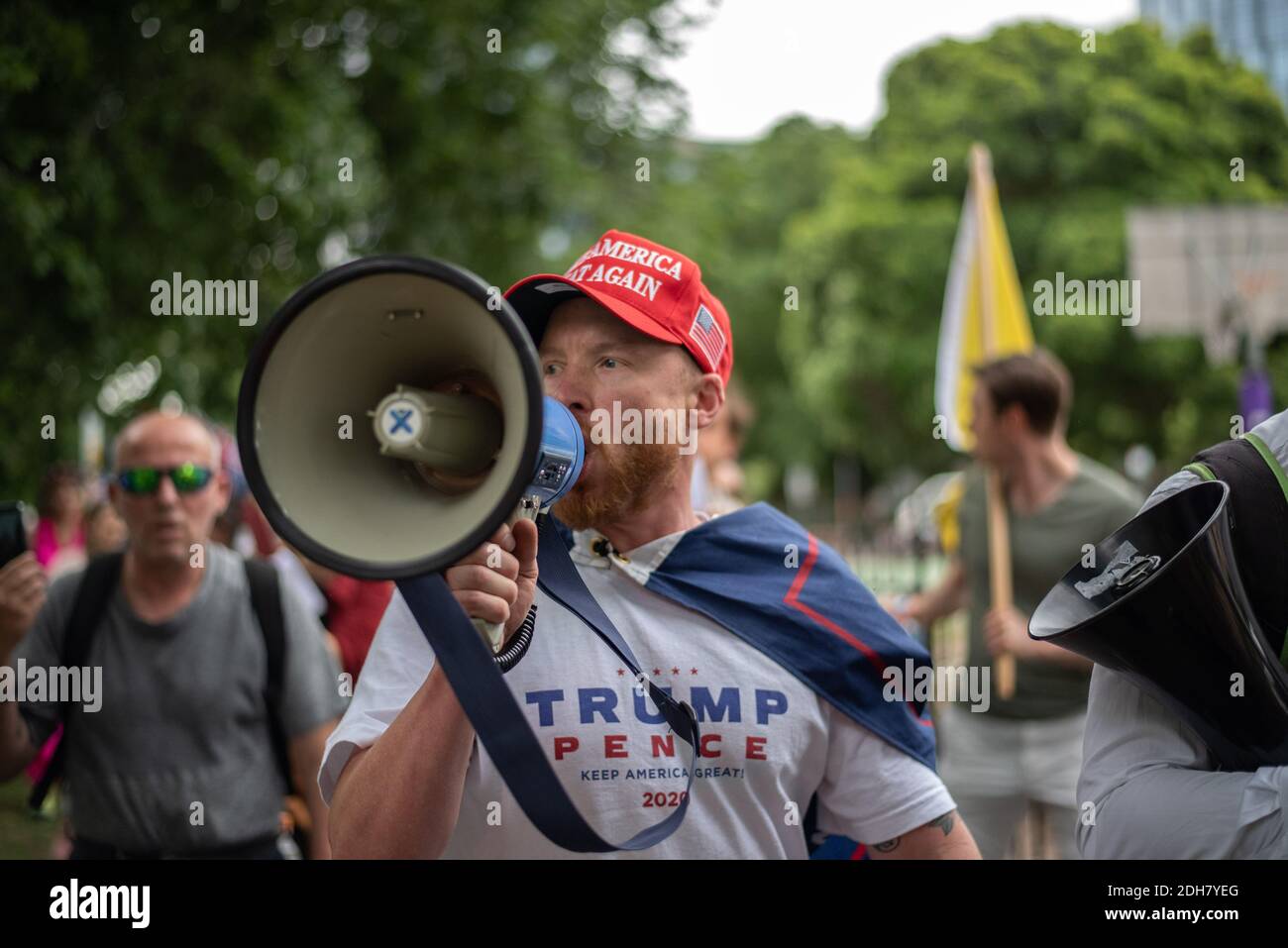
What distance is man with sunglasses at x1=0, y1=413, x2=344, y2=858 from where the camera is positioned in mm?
3752

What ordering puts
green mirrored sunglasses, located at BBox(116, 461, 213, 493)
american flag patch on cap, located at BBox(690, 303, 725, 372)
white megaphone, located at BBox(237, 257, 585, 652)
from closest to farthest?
white megaphone, located at BBox(237, 257, 585, 652) → american flag patch on cap, located at BBox(690, 303, 725, 372) → green mirrored sunglasses, located at BBox(116, 461, 213, 493)

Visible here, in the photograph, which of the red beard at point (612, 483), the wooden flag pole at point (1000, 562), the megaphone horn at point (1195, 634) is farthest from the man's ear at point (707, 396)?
the wooden flag pole at point (1000, 562)

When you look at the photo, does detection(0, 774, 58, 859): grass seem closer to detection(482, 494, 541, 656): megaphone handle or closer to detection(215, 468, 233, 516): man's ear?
detection(215, 468, 233, 516): man's ear

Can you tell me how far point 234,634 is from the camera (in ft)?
12.8

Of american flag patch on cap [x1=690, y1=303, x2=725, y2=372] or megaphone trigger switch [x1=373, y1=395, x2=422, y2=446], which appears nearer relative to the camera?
megaphone trigger switch [x1=373, y1=395, x2=422, y2=446]

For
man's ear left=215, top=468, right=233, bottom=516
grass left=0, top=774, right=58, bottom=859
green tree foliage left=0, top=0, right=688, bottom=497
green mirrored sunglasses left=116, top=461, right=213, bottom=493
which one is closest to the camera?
green mirrored sunglasses left=116, top=461, right=213, bottom=493

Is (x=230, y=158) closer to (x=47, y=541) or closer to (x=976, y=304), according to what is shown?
(x=47, y=541)

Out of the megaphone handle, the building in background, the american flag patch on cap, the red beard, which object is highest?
the building in background

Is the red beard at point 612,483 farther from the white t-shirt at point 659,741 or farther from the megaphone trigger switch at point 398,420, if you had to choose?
the megaphone trigger switch at point 398,420

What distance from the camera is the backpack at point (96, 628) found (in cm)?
383

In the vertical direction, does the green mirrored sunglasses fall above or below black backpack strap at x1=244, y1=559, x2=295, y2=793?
above

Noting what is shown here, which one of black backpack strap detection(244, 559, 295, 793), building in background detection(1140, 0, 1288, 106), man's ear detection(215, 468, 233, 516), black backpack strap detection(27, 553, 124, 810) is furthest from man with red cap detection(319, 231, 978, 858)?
building in background detection(1140, 0, 1288, 106)

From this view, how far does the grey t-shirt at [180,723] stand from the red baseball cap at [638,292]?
1.75 meters
